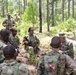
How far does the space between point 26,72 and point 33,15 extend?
60.3 feet

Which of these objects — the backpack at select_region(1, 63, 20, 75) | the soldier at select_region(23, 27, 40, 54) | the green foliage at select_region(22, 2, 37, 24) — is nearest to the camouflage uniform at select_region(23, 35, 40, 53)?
the soldier at select_region(23, 27, 40, 54)

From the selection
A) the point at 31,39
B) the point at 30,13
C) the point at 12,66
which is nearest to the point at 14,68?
the point at 12,66

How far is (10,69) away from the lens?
13.9 feet

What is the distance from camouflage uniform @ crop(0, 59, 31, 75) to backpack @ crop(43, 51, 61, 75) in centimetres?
77

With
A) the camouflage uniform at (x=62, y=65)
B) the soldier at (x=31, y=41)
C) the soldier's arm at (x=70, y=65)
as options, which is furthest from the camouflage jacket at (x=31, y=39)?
the soldier's arm at (x=70, y=65)

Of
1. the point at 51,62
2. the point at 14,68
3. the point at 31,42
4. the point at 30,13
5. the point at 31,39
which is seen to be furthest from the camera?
the point at 30,13

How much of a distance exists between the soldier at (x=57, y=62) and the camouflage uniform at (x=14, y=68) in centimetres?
78

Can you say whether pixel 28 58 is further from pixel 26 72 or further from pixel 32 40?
pixel 26 72

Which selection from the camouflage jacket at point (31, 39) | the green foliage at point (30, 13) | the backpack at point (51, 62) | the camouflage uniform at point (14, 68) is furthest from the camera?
the green foliage at point (30, 13)

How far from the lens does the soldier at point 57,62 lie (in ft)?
16.1

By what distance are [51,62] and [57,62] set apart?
10 centimetres

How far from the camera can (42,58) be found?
502 cm

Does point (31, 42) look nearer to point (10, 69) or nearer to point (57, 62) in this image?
point (57, 62)

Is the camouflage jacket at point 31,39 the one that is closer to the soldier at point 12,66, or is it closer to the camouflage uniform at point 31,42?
the camouflage uniform at point 31,42
